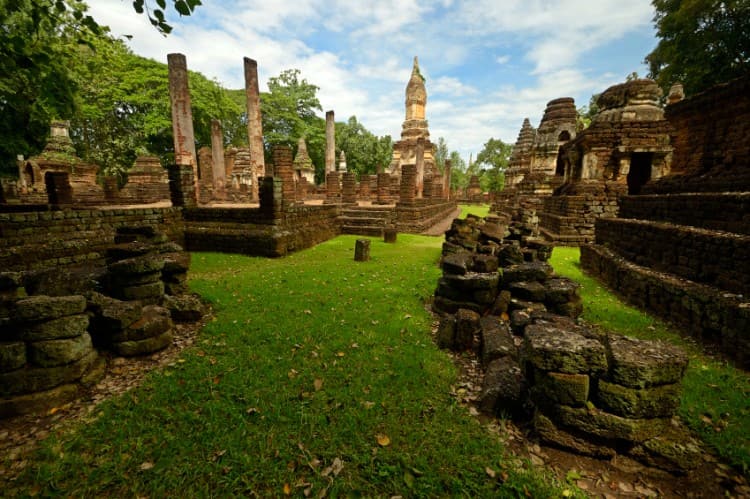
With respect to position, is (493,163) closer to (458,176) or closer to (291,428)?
(458,176)

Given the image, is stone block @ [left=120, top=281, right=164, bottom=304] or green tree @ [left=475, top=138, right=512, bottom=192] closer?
stone block @ [left=120, top=281, right=164, bottom=304]

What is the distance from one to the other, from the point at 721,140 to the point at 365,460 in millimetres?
11410

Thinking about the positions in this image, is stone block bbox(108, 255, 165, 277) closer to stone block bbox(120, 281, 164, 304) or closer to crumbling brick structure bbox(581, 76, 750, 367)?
stone block bbox(120, 281, 164, 304)

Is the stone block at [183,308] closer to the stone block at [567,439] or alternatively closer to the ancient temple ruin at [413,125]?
the stone block at [567,439]

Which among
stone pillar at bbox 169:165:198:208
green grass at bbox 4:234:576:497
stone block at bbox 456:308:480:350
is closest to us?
green grass at bbox 4:234:576:497

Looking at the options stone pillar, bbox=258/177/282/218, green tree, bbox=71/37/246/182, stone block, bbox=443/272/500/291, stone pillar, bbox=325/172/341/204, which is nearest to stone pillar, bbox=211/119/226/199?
stone pillar, bbox=325/172/341/204

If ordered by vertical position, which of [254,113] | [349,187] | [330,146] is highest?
[254,113]

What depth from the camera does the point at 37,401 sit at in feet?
9.16

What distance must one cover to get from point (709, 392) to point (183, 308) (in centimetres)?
641

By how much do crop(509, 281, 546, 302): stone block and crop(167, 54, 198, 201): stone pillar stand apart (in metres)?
11.2

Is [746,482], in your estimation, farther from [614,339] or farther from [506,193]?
[506,193]

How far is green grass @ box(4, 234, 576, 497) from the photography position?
218 centimetres

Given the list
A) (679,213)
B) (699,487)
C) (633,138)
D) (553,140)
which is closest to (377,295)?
(699,487)

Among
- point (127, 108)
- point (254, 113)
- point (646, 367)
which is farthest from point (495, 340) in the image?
point (127, 108)
